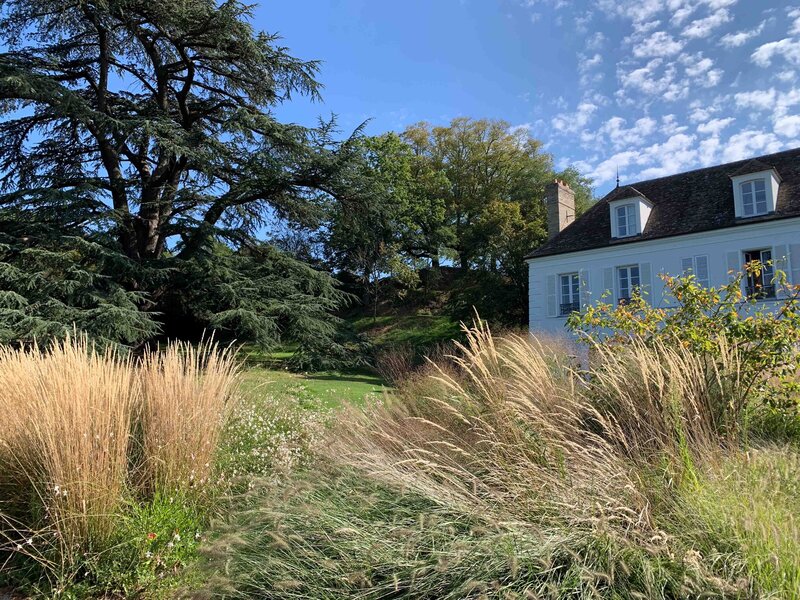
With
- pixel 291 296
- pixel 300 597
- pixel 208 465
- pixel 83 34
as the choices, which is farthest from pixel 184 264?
pixel 300 597

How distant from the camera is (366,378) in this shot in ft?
58.1

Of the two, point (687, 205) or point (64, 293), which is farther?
point (687, 205)

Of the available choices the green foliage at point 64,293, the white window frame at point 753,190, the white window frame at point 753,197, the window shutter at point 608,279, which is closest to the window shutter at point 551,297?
the window shutter at point 608,279

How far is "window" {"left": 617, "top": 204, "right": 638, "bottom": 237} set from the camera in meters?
21.0

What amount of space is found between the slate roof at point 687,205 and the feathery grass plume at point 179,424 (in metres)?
19.4

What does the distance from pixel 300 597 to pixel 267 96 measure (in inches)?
727

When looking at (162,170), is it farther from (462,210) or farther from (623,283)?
(462,210)

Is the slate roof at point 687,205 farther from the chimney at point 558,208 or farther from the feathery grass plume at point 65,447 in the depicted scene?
the feathery grass plume at point 65,447

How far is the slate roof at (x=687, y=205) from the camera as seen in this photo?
18.4 m

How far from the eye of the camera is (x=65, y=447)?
3158 millimetres

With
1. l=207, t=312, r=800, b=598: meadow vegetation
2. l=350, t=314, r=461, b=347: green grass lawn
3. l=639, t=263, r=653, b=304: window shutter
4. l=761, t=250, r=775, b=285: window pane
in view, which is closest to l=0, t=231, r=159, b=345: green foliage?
l=207, t=312, r=800, b=598: meadow vegetation

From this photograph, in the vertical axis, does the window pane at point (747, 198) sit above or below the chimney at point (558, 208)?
below

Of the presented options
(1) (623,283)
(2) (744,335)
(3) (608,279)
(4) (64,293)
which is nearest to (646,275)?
(1) (623,283)

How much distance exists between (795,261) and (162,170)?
68.3ft
